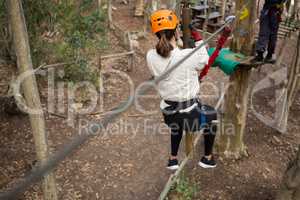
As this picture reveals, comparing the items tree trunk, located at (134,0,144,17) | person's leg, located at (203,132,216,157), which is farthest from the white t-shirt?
tree trunk, located at (134,0,144,17)

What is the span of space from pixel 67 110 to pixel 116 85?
5.29 ft

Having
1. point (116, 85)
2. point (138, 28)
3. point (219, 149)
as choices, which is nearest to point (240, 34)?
point (219, 149)

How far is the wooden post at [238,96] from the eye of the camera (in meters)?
3.94

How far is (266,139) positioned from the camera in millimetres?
6004

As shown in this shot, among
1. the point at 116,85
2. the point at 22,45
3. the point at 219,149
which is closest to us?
the point at 22,45

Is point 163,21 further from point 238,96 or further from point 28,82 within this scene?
point 238,96

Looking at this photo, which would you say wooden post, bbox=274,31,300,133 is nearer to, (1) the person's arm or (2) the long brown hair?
(1) the person's arm

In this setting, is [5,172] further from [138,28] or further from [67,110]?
[138,28]

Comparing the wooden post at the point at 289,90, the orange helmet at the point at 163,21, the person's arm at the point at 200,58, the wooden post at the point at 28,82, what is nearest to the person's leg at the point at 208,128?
the person's arm at the point at 200,58

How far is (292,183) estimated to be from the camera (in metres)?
3.68

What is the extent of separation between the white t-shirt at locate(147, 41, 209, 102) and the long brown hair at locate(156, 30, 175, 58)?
0.05 meters

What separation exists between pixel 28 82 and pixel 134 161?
253 centimetres

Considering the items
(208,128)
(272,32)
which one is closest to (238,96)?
(272,32)

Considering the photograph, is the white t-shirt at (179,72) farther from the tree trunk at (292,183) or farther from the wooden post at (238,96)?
the tree trunk at (292,183)
